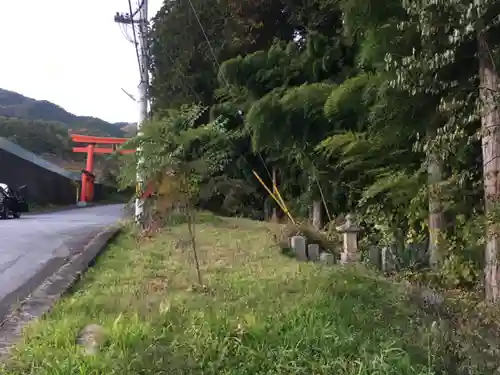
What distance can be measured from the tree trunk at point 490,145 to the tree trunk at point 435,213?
1.07 meters

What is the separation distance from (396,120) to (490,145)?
140cm

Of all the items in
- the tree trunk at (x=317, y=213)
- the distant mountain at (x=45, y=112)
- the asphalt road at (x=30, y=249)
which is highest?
the distant mountain at (x=45, y=112)

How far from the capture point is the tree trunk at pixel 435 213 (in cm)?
566

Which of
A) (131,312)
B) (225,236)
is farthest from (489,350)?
(225,236)

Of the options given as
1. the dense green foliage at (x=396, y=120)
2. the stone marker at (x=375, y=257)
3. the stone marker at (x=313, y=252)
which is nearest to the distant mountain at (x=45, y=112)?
the dense green foliage at (x=396, y=120)

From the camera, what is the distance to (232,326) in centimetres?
343

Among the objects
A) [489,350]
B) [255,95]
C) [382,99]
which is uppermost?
[255,95]

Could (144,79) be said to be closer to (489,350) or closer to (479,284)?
(479,284)

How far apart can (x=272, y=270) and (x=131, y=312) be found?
204 centimetres

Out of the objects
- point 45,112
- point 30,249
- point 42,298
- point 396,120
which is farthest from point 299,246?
point 45,112

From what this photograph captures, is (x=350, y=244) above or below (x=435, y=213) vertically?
below

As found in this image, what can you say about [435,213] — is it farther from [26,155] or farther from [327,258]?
[26,155]

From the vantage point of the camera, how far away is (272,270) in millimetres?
5539

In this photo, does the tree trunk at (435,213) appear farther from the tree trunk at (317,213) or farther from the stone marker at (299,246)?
the tree trunk at (317,213)
